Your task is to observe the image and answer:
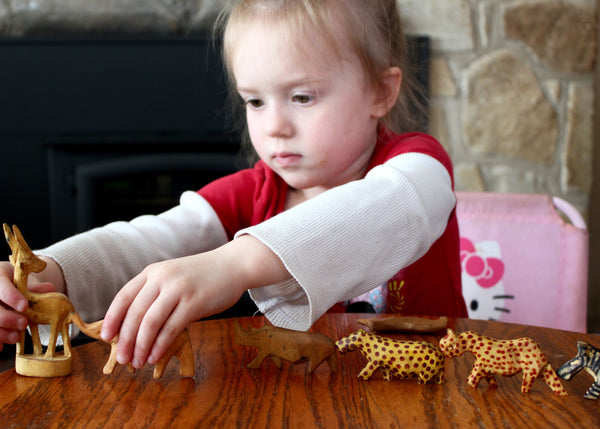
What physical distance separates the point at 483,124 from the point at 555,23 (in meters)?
0.38

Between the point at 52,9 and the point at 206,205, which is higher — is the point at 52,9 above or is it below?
above

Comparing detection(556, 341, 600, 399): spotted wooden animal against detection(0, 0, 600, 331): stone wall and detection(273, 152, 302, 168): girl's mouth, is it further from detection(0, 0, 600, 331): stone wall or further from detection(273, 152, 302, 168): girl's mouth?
detection(0, 0, 600, 331): stone wall

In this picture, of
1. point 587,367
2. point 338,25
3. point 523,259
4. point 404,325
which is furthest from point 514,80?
point 587,367

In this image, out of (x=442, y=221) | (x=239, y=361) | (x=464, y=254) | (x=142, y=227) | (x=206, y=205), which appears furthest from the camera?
(x=464, y=254)

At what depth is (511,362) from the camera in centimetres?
54

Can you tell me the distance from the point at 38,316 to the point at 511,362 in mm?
404

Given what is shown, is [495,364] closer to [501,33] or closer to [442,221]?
[442,221]

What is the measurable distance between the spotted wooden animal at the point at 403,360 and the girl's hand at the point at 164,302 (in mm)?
127

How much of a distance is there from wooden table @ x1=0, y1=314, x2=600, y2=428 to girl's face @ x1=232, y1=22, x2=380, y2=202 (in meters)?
0.39

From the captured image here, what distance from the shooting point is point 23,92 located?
2021 millimetres

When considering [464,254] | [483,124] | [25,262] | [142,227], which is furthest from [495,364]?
[483,124]

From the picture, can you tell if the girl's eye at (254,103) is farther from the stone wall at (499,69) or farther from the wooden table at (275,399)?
the stone wall at (499,69)

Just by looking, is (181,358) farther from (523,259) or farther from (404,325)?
(523,259)

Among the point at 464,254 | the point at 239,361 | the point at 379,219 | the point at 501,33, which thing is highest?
the point at 501,33
